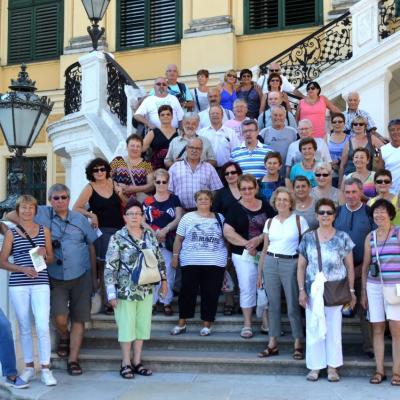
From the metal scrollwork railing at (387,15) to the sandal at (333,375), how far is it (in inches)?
267

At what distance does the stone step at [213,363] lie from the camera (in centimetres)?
646

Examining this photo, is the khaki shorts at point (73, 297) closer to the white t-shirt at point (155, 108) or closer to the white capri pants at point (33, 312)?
the white capri pants at point (33, 312)

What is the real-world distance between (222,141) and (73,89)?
17.6 feet

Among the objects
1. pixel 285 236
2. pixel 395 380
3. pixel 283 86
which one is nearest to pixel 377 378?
pixel 395 380

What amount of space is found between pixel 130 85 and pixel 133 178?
11.2 feet

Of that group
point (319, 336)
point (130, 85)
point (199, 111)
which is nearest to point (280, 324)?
point (319, 336)

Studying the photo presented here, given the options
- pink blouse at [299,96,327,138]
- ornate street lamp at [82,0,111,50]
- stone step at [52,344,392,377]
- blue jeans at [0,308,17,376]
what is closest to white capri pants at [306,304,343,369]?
stone step at [52,344,392,377]

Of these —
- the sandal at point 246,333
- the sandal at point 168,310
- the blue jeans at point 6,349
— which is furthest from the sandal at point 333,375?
the blue jeans at point 6,349

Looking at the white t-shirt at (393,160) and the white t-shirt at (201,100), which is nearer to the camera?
the white t-shirt at (393,160)

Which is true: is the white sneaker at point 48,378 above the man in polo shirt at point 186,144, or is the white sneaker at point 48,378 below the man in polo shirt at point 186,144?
below

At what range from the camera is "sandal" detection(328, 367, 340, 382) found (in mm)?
6234

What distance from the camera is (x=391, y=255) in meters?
6.15

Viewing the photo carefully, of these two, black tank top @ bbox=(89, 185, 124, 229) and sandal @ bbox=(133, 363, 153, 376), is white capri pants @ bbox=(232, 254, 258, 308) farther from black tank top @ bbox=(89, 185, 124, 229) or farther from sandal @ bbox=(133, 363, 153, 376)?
black tank top @ bbox=(89, 185, 124, 229)

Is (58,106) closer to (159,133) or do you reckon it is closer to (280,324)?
(159,133)
